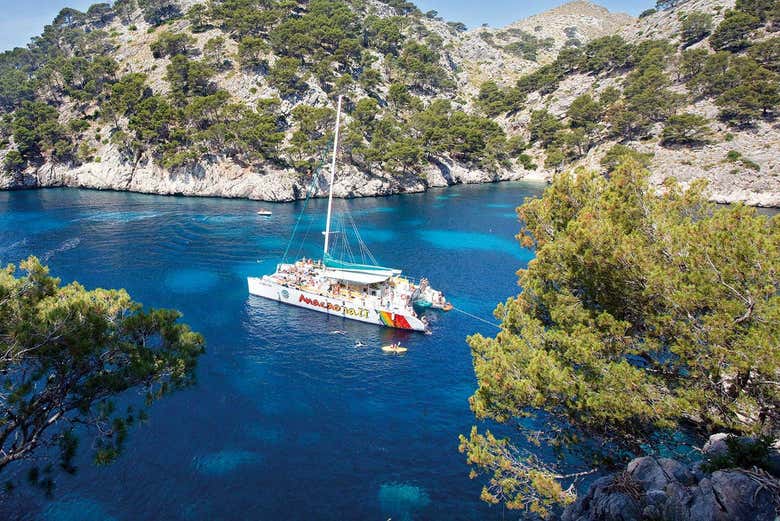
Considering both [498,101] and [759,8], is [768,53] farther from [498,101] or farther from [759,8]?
[498,101]

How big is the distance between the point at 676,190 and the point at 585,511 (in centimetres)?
1293

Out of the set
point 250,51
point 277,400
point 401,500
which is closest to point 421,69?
point 250,51

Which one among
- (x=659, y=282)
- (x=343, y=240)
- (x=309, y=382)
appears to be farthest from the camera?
(x=343, y=240)

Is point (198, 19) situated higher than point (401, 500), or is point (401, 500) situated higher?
point (198, 19)

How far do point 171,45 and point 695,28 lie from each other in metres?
157

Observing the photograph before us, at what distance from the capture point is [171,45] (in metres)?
126

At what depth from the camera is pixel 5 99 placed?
131 m

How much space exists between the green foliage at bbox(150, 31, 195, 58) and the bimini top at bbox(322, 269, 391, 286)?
382 ft

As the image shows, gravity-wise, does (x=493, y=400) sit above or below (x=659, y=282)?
below

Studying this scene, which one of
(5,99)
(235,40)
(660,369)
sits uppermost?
(235,40)

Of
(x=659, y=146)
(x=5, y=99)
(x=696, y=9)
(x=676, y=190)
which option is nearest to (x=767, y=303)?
(x=676, y=190)

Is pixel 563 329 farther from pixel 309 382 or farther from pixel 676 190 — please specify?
pixel 309 382

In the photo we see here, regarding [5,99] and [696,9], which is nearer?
[5,99]

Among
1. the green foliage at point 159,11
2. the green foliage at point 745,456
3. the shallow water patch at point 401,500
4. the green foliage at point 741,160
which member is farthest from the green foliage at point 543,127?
the green foliage at point 745,456
